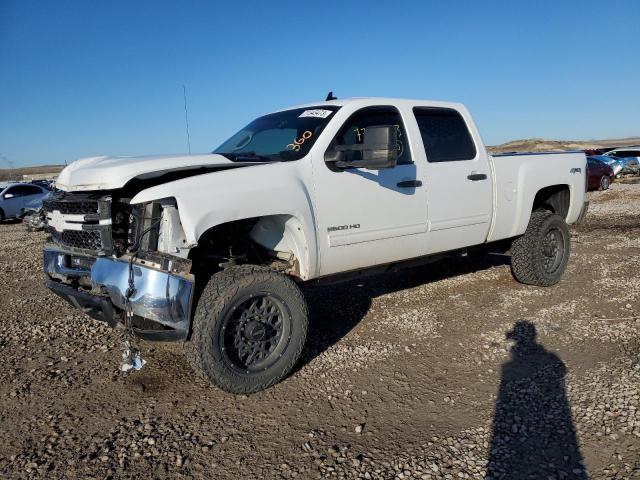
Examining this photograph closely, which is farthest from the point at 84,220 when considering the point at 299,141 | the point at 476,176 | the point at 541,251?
the point at 541,251

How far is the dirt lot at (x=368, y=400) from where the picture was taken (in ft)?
Result: 8.99

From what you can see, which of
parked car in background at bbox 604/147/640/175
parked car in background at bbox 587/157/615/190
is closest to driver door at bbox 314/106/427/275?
parked car in background at bbox 587/157/615/190

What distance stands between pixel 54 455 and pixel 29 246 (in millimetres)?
9811

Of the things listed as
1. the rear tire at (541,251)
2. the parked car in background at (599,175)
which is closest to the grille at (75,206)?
the rear tire at (541,251)

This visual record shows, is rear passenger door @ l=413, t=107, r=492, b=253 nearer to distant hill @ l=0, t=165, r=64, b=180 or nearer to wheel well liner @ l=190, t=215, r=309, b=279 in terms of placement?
wheel well liner @ l=190, t=215, r=309, b=279

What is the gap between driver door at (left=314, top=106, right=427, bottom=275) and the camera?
3979mm

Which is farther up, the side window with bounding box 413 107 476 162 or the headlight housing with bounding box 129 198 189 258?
the side window with bounding box 413 107 476 162

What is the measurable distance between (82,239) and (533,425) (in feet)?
10.8

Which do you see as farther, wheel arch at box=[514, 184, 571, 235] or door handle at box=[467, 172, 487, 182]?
wheel arch at box=[514, 184, 571, 235]

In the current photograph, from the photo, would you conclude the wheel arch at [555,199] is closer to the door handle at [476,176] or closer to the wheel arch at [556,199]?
the wheel arch at [556,199]

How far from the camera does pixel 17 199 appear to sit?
1867 centimetres

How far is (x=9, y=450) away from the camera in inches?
113

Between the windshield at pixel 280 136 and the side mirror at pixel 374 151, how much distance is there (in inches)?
10.8

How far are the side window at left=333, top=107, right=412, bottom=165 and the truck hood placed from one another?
0.90m
